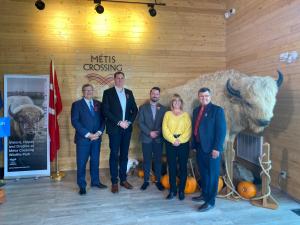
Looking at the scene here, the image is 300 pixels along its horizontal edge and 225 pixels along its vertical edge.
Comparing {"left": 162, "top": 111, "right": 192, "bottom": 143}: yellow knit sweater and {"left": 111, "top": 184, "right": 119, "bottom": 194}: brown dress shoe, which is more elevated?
{"left": 162, "top": 111, "right": 192, "bottom": 143}: yellow knit sweater

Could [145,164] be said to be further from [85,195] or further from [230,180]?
[230,180]

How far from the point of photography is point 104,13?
200 inches

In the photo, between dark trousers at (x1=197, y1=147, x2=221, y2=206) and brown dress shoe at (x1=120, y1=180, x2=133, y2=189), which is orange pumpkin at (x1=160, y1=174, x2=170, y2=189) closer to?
brown dress shoe at (x1=120, y1=180, x2=133, y2=189)

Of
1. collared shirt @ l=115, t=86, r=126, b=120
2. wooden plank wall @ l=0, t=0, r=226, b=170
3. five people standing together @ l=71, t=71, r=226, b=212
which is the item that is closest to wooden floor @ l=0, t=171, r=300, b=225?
five people standing together @ l=71, t=71, r=226, b=212

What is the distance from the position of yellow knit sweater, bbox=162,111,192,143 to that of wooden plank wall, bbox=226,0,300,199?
1.47 m

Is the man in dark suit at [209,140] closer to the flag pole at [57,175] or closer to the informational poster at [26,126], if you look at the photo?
the flag pole at [57,175]

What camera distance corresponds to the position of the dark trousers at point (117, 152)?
12.8 feet

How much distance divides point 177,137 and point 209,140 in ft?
1.47

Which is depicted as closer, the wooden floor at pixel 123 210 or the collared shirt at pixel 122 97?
the wooden floor at pixel 123 210

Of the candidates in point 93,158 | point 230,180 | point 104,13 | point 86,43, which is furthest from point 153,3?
point 230,180

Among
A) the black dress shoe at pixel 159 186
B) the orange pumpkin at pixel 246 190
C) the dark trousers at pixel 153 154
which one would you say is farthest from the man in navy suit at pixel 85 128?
the orange pumpkin at pixel 246 190

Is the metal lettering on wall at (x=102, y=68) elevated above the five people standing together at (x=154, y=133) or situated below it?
above

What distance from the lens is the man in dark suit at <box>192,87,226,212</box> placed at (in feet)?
10.5

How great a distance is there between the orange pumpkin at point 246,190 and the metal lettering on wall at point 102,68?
2.97 meters
